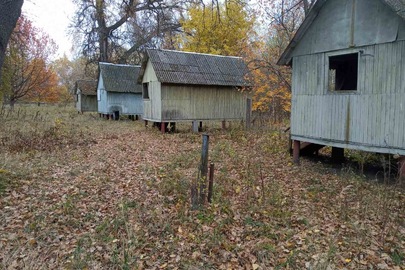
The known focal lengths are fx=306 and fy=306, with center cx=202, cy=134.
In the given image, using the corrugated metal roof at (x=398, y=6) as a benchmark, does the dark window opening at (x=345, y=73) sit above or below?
below

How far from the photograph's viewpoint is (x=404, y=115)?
7180 millimetres

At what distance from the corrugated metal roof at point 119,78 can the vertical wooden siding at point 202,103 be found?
9958 millimetres

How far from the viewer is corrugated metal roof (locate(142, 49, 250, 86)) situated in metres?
16.4

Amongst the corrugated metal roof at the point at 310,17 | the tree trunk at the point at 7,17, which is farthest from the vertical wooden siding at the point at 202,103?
the tree trunk at the point at 7,17

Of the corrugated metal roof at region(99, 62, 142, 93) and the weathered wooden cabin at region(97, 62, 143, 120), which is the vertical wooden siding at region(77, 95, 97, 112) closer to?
the weathered wooden cabin at region(97, 62, 143, 120)

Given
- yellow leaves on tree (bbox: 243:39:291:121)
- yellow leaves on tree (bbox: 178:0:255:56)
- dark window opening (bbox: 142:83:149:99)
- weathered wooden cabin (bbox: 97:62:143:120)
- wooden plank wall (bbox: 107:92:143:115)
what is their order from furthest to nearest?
yellow leaves on tree (bbox: 178:0:255:56) → wooden plank wall (bbox: 107:92:143:115) → weathered wooden cabin (bbox: 97:62:143:120) → dark window opening (bbox: 142:83:149:99) → yellow leaves on tree (bbox: 243:39:291:121)

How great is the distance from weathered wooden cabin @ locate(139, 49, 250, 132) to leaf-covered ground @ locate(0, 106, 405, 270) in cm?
743

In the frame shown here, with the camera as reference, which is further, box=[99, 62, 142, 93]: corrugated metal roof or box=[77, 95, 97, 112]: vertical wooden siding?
box=[77, 95, 97, 112]: vertical wooden siding

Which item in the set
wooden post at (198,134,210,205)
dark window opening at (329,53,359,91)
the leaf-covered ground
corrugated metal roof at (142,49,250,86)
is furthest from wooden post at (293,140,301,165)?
corrugated metal roof at (142,49,250,86)

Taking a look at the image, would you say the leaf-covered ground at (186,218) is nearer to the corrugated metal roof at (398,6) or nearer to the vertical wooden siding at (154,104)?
the corrugated metal roof at (398,6)

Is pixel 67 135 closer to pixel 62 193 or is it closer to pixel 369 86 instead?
pixel 62 193

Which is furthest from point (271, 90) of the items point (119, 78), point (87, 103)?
point (87, 103)

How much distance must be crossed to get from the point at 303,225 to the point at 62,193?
200 inches

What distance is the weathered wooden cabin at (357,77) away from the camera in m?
7.35
